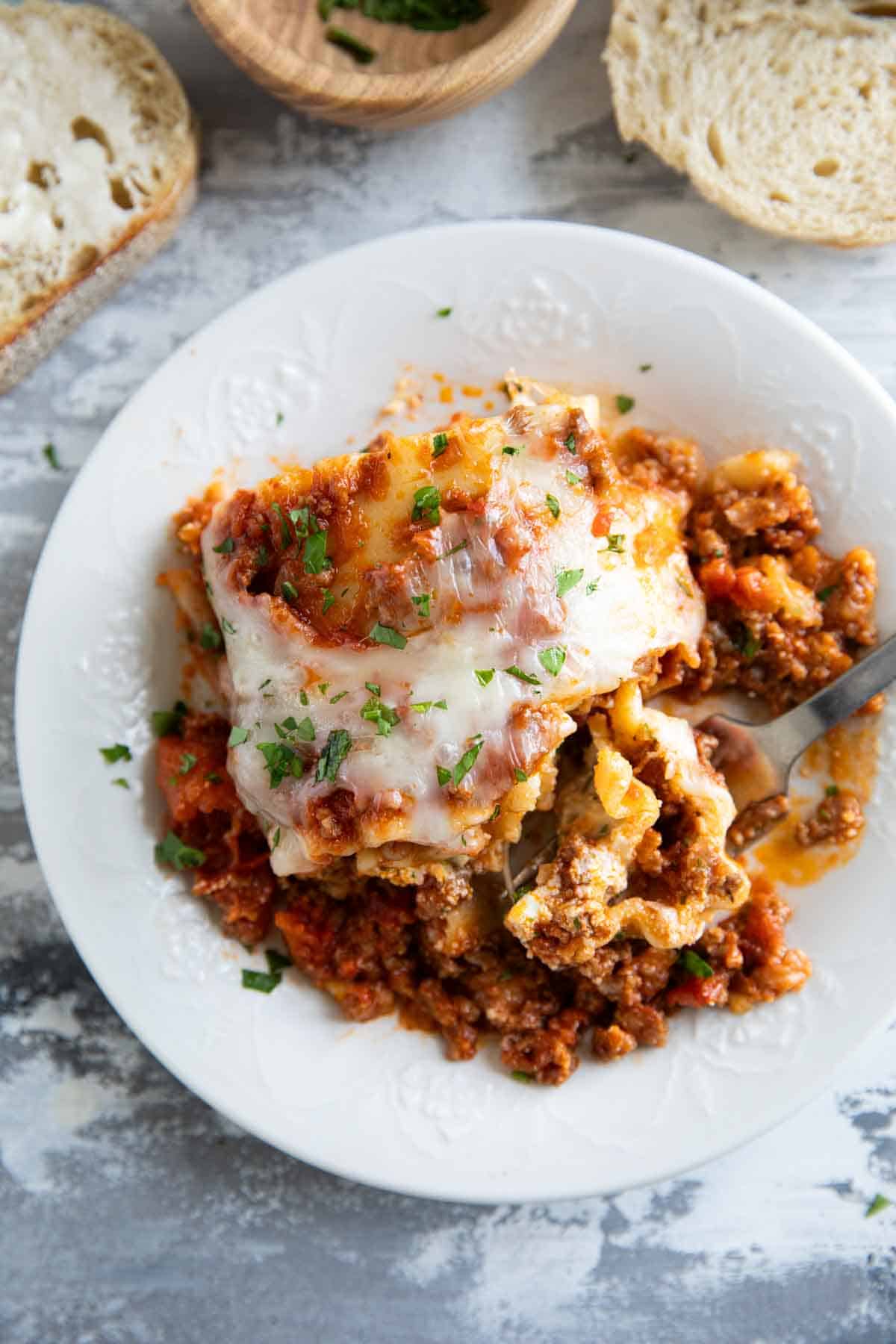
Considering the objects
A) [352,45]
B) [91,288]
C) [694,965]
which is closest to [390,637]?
[694,965]

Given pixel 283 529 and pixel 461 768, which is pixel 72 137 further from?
pixel 461 768

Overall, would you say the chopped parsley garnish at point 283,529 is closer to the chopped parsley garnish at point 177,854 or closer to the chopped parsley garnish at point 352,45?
the chopped parsley garnish at point 177,854

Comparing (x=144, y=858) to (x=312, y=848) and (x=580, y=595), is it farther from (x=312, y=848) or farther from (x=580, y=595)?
(x=580, y=595)

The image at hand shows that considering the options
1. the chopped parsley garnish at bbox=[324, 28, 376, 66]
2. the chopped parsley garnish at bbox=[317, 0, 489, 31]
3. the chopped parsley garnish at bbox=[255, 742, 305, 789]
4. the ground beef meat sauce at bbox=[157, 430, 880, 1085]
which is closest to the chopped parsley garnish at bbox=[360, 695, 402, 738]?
the chopped parsley garnish at bbox=[255, 742, 305, 789]

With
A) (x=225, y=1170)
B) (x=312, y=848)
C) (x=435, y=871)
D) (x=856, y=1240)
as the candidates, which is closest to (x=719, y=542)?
(x=435, y=871)

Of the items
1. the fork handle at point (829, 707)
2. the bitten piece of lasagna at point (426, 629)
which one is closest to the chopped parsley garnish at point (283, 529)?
the bitten piece of lasagna at point (426, 629)
